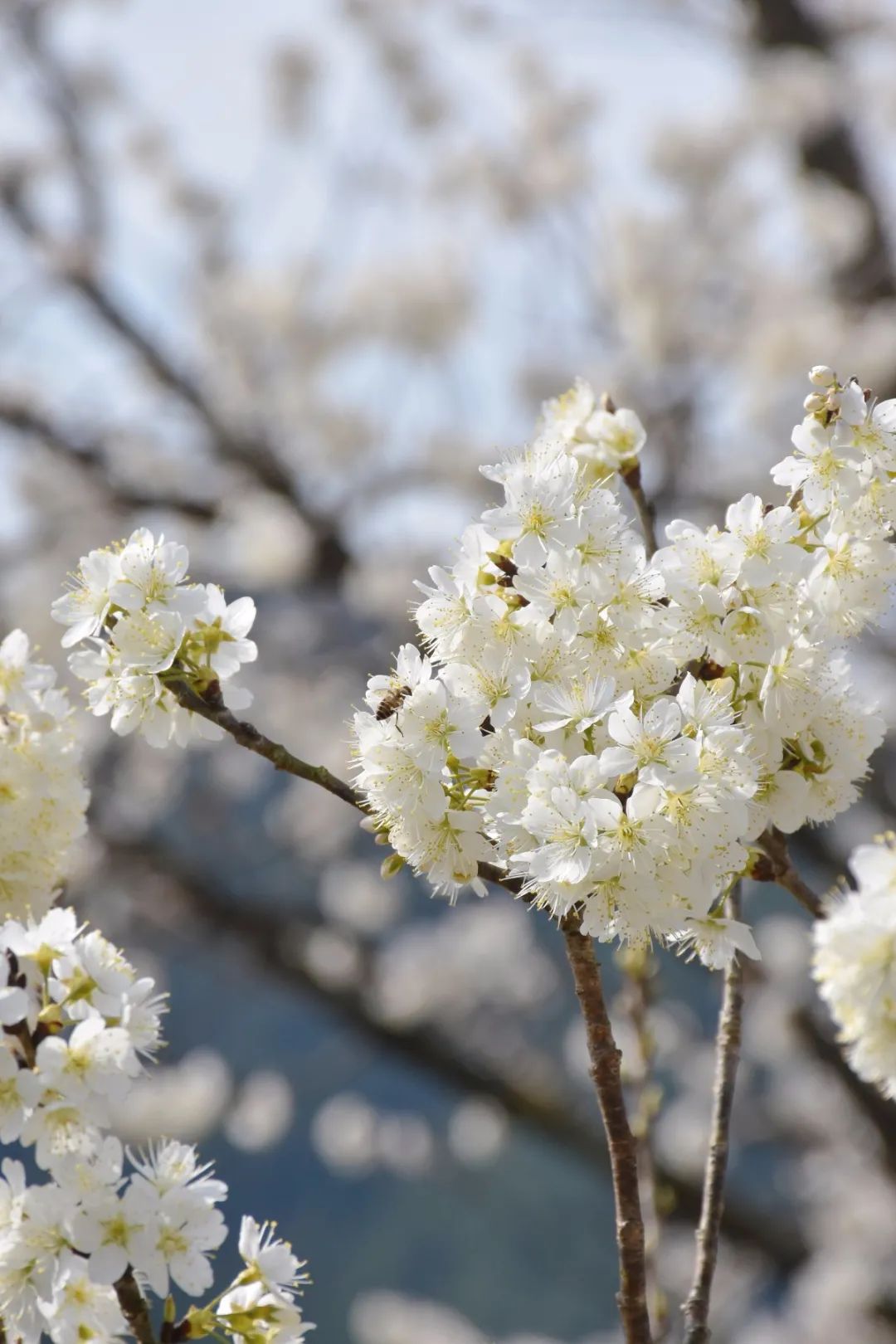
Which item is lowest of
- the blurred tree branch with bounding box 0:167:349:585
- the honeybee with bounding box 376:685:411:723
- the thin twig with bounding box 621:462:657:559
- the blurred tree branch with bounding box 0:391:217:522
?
the honeybee with bounding box 376:685:411:723

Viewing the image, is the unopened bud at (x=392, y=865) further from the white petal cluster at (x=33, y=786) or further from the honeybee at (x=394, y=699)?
the white petal cluster at (x=33, y=786)

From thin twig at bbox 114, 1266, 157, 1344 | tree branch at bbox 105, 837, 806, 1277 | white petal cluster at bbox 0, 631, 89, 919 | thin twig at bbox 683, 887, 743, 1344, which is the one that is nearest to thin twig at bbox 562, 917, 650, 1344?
thin twig at bbox 683, 887, 743, 1344

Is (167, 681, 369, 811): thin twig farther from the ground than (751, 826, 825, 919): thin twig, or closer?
closer

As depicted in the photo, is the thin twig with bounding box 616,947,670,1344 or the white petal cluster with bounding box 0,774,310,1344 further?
the thin twig with bounding box 616,947,670,1344

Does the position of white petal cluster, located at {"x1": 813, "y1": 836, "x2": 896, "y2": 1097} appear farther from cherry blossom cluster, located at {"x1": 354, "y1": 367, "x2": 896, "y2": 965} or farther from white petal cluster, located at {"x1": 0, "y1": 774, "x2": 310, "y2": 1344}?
white petal cluster, located at {"x1": 0, "y1": 774, "x2": 310, "y2": 1344}

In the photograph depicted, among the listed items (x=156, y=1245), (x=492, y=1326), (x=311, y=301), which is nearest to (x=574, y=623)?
(x=156, y=1245)

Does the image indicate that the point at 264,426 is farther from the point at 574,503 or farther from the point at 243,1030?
the point at 574,503
